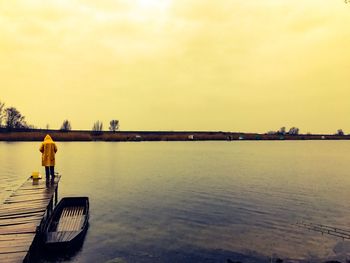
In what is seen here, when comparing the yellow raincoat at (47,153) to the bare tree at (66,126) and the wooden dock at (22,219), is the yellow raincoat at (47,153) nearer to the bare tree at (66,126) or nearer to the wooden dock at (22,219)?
the wooden dock at (22,219)

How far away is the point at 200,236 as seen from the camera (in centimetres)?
1828

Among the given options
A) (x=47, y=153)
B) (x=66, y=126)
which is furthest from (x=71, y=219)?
(x=66, y=126)

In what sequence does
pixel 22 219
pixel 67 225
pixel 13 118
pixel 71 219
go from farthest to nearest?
pixel 13 118
pixel 71 219
pixel 67 225
pixel 22 219

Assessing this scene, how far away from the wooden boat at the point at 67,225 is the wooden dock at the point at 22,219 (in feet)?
3.81

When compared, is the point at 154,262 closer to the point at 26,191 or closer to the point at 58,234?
the point at 58,234

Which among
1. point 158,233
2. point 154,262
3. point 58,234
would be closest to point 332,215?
point 158,233

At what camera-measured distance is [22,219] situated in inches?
582

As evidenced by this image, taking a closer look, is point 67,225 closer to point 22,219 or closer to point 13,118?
point 22,219

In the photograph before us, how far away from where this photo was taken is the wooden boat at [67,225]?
48.1 feet

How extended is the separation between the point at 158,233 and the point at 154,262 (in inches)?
164

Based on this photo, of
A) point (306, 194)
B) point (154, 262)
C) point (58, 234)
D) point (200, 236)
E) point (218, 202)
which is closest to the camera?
point (154, 262)

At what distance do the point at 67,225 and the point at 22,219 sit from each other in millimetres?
3797

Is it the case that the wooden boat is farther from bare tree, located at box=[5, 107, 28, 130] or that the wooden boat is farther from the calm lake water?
bare tree, located at box=[5, 107, 28, 130]

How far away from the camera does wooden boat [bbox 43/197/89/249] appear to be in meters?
14.7
